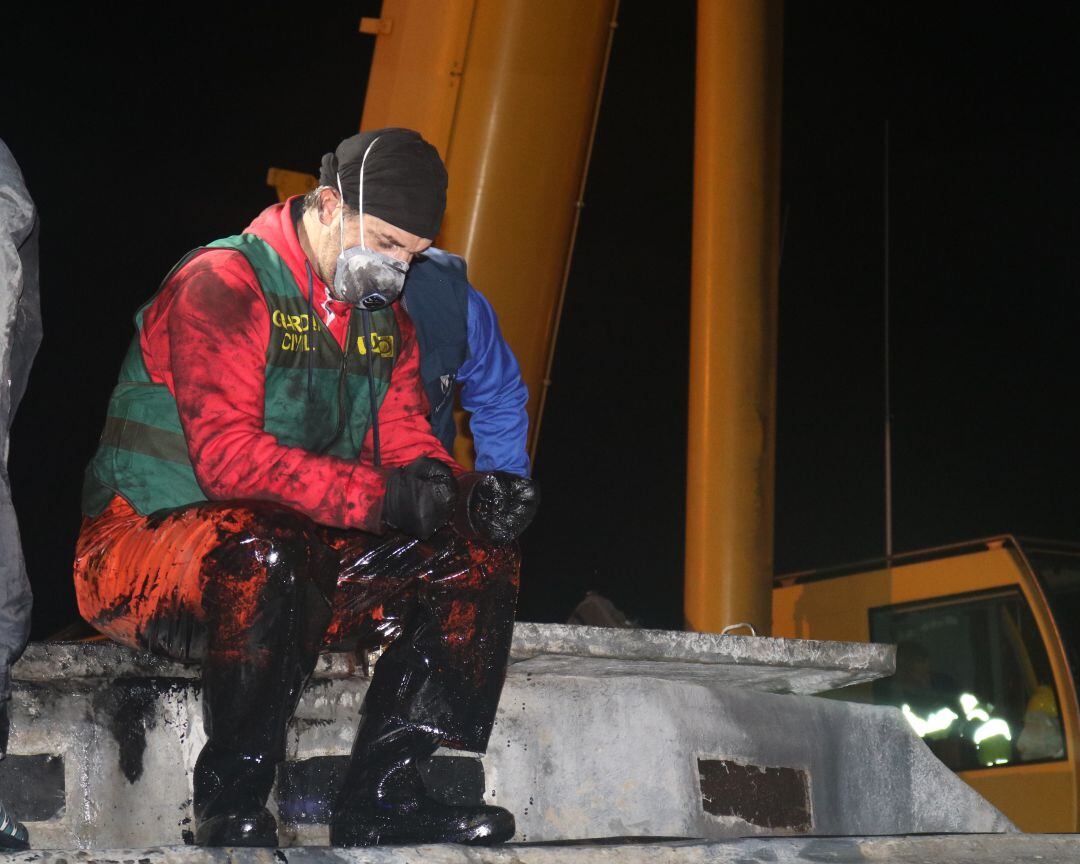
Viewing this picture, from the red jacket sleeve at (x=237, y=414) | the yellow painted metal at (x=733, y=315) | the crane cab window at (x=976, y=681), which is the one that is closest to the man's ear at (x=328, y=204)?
the red jacket sleeve at (x=237, y=414)

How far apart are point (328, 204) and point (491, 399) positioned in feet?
2.37

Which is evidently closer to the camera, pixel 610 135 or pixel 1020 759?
pixel 1020 759

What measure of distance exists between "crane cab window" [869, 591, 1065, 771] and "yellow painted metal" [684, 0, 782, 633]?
120 cm

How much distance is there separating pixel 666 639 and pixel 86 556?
1.13 m

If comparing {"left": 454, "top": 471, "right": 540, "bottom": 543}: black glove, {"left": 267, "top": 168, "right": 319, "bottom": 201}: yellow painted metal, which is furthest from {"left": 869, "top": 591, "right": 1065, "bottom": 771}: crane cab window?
{"left": 454, "top": 471, "right": 540, "bottom": 543}: black glove

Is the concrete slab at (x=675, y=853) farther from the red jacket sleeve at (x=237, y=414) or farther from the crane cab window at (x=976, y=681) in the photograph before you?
the crane cab window at (x=976, y=681)

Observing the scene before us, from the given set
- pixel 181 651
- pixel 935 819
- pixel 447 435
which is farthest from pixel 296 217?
pixel 935 819

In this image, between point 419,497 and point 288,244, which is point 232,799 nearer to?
point 419,497

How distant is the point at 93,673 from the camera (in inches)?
94.4

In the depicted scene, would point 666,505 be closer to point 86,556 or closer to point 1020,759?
point 1020,759

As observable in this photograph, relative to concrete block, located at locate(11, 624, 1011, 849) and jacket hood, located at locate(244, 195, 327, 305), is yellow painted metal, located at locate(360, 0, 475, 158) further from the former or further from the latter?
concrete block, located at locate(11, 624, 1011, 849)

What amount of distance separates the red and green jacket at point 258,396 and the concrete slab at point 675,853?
0.59 m

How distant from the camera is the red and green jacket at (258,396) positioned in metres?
2.21

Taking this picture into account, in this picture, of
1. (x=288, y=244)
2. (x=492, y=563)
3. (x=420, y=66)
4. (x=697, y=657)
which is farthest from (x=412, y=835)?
(x=420, y=66)
